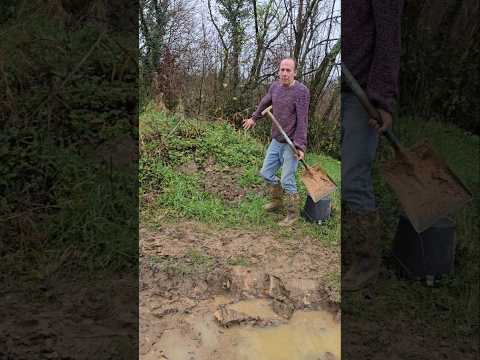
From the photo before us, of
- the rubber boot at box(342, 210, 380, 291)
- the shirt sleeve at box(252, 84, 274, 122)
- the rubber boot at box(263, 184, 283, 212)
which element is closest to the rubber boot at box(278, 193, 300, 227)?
the rubber boot at box(263, 184, 283, 212)

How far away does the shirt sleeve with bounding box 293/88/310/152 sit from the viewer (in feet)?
8.34

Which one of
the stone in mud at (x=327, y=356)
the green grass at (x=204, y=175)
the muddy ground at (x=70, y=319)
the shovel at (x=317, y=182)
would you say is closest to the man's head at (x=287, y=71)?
the green grass at (x=204, y=175)

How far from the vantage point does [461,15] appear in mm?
4039

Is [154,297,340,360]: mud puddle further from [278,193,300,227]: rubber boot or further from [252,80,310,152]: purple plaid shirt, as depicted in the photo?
[252,80,310,152]: purple plaid shirt

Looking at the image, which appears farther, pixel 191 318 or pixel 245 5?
pixel 245 5

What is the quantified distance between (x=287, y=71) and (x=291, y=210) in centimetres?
74

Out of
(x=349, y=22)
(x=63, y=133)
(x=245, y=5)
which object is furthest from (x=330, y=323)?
(x=63, y=133)

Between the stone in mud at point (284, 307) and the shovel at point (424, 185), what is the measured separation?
2.61 ft

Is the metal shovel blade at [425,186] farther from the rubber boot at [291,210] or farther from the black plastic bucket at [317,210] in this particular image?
the rubber boot at [291,210]

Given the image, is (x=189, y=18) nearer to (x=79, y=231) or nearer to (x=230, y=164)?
(x=230, y=164)

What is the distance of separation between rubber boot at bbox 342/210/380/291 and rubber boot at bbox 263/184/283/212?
1.51ft

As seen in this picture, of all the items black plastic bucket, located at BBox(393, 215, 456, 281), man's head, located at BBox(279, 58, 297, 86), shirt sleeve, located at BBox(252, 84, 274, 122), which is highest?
man's head, located at BBox(279, 58, 297, 86)

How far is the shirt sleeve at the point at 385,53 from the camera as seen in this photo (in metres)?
2.42

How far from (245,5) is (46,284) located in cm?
201
